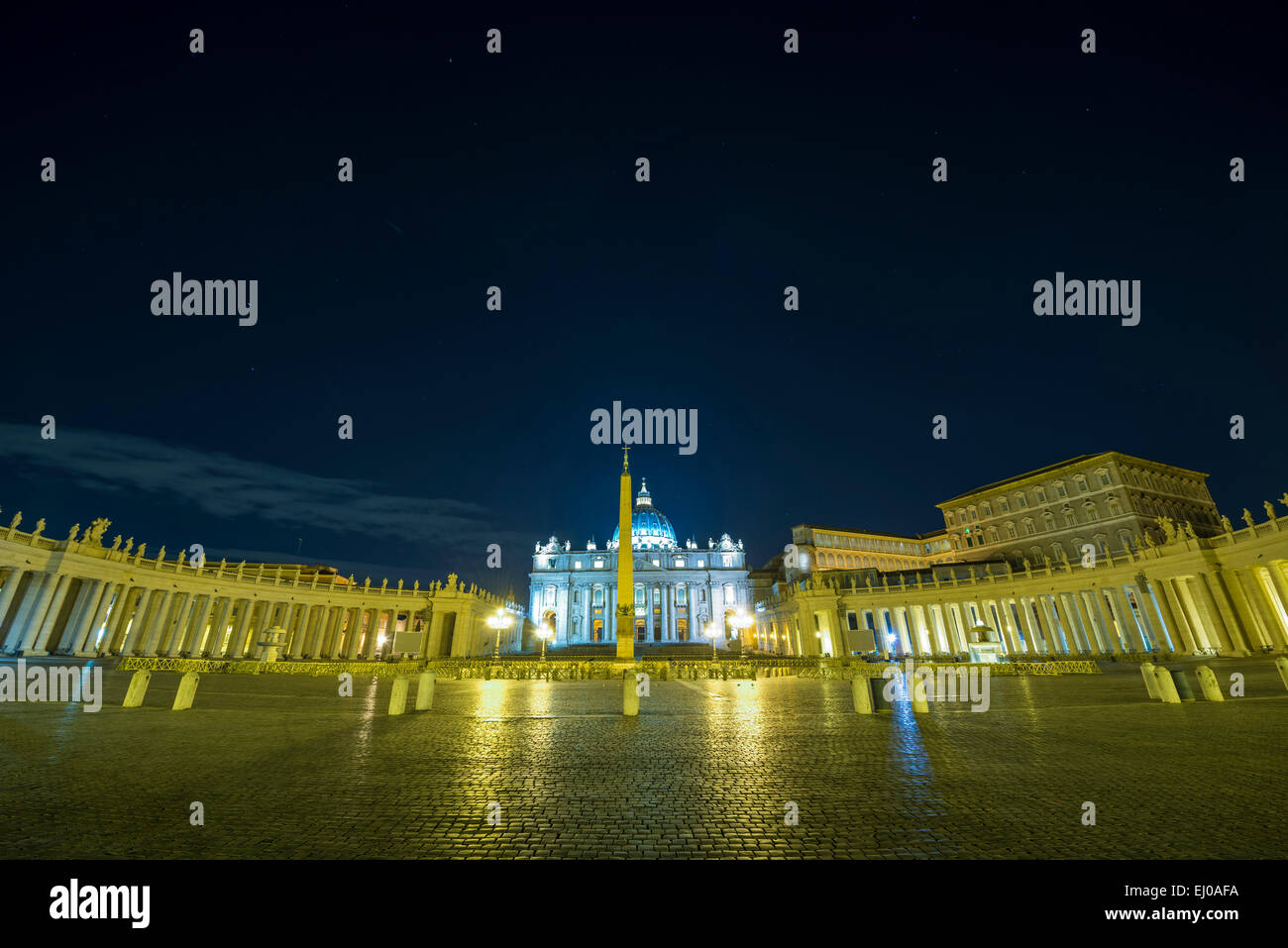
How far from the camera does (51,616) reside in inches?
1283

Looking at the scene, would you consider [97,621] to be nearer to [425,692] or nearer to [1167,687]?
[425,692]

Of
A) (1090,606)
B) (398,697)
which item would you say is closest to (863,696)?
(398,697)

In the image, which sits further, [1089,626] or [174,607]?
[174,607]

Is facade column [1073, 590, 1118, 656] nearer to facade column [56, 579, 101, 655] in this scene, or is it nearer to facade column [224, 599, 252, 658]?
facade column [224, 599, 252, 658]

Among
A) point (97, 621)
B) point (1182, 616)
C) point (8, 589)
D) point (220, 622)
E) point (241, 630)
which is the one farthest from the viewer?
point (220, 622)

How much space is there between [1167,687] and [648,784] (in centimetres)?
1789

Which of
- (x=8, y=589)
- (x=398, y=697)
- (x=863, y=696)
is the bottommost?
(x=863, y=696)

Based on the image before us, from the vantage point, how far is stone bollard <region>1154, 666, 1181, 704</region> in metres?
15.7

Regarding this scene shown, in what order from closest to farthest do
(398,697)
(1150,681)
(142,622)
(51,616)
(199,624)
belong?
(398,697), (1150,681), (51,616), (142,622), (199,624)

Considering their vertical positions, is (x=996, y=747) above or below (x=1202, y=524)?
below
